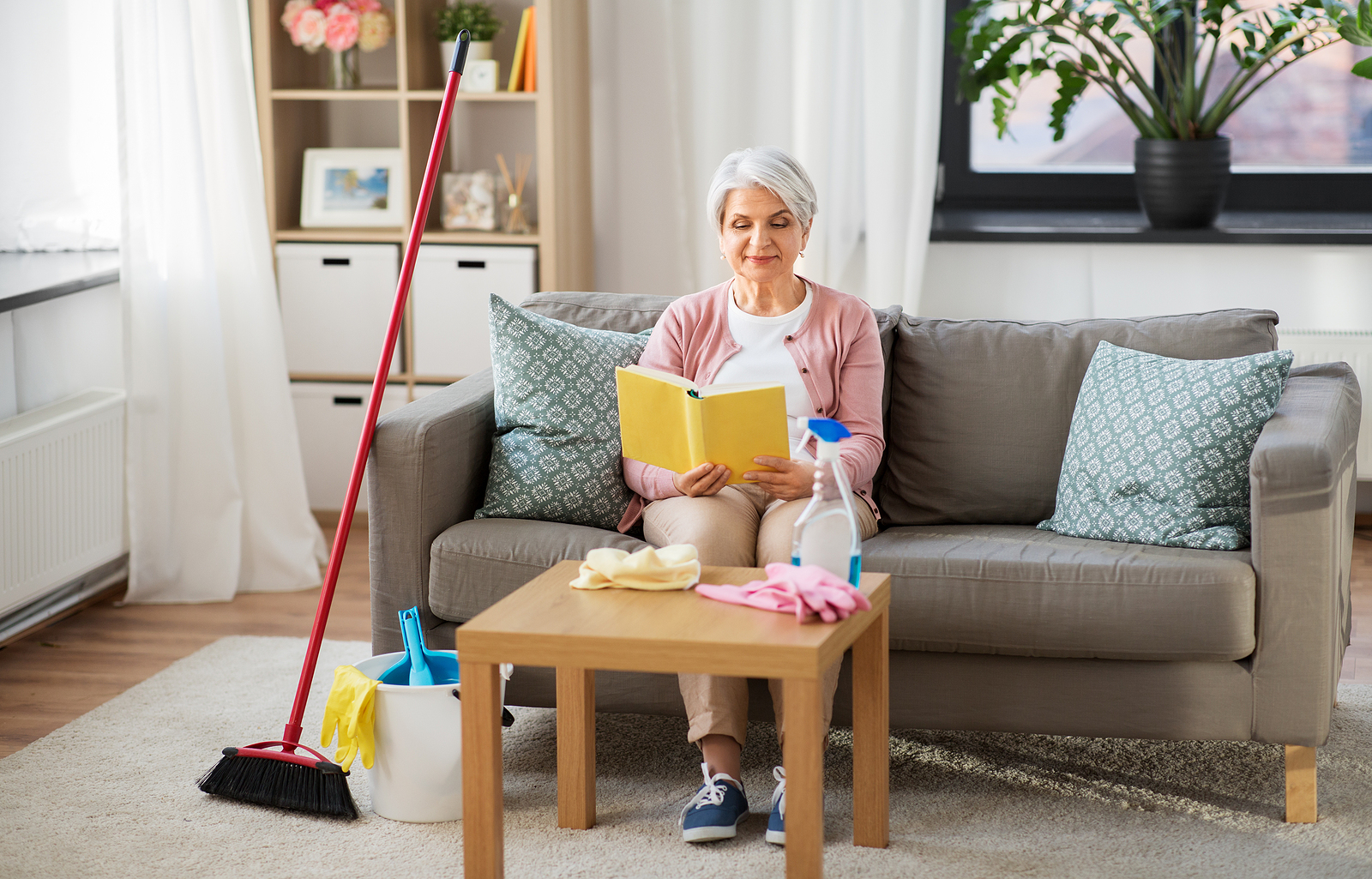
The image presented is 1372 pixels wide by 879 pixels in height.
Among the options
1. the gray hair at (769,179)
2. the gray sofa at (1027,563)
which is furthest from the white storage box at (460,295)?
the gray hair at (769,179)

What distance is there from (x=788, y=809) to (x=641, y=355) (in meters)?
1.06

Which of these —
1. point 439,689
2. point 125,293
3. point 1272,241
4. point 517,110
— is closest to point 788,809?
point 439,689

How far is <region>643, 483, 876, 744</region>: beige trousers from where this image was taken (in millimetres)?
2080

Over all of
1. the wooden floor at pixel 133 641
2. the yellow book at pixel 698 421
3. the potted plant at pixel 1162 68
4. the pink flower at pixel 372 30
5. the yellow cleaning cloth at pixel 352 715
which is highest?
the pink flower at pixel 372 30

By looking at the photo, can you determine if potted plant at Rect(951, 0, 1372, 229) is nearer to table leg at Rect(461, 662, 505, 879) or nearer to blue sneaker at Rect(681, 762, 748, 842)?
blue sneaker at Rect(681, 762, 748, 842)

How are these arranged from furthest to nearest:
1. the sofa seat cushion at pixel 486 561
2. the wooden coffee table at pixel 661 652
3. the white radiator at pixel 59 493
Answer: the white radiator at pixel 59 493
the sofa seat cushion at pixel 486 561
the wooden coffee table at pixel 661 652

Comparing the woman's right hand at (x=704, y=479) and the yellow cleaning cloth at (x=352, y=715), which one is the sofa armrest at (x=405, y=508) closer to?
the yellow cleaning cloth at (x=352, y=715)

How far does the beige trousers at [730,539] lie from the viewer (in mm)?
2080

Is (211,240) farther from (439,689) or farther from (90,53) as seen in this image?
(439,689)

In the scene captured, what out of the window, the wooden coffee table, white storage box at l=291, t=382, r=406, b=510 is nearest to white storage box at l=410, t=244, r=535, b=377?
white storage box at l=291, t=382, r=406, b=510

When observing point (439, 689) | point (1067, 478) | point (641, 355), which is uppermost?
point (641, 355)

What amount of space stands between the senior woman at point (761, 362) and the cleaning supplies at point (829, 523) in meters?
0.33

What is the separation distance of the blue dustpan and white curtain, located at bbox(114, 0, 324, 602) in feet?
4.07

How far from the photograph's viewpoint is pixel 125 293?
10.5ft
